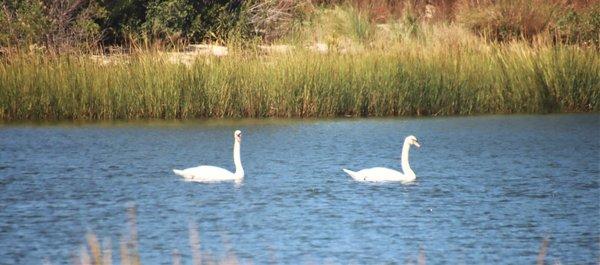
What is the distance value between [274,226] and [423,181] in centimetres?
424

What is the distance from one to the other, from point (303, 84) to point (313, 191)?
9211 millimetres

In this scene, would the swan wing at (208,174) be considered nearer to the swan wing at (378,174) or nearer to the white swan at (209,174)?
the white swan at (209,174)

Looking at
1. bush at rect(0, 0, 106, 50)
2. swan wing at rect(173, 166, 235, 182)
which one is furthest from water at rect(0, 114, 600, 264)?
bush at rect(0, 0, 106, 50)

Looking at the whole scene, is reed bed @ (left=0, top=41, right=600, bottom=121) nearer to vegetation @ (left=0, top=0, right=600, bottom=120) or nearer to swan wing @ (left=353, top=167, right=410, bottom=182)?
vegetation @ (left=0, top=0, right=600, bottom=120)

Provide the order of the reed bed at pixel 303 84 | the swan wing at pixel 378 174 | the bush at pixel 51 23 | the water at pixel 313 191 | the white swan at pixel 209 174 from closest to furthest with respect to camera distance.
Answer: the water at pixel 313 191
the swan wing at pixel 378 174
the white swan at pixel 209 174
the reed bed at pixel 303 84
the bush at pixel 51 23

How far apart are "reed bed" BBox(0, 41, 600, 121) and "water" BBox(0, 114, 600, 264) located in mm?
757

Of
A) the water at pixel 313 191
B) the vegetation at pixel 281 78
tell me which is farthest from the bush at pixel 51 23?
the water at pixel 313 191

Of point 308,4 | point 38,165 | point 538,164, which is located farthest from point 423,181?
point 308,4

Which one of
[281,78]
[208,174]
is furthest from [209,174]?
[281,78]

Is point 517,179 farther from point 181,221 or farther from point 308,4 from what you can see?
point 308,4

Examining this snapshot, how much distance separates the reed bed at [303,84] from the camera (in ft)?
82.1

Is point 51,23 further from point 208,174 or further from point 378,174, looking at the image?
point 378,174

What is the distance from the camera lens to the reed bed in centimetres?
2503

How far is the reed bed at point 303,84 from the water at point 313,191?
757mm
